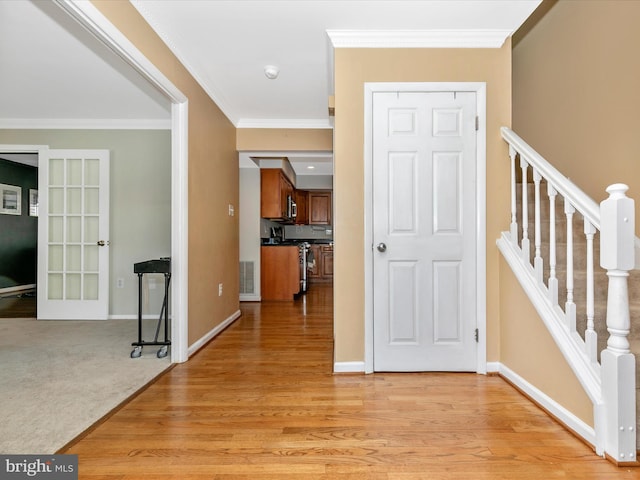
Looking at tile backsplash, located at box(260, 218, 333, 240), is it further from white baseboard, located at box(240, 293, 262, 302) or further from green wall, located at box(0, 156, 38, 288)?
green wall, located at box(0, 156, 38, 288)

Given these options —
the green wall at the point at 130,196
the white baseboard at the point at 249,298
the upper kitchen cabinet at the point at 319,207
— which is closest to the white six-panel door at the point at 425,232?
the green wall at the point at 130,196

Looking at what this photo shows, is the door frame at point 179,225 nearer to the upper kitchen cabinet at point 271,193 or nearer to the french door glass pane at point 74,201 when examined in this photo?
the french door glass pane at point 74,201

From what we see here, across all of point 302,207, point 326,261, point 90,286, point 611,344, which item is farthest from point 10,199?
point 611,344

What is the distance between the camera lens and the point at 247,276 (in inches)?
212

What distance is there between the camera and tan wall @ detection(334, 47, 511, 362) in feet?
7.89

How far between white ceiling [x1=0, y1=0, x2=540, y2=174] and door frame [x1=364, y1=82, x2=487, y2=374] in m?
0.35

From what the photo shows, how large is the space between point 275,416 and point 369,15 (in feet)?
8.44

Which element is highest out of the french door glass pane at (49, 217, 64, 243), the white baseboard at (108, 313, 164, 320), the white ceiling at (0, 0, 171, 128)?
the white ceiling at (0, 0, 171, 128)

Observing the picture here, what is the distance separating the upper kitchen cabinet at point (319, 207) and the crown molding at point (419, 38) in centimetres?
542

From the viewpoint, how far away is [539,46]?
3.21 metres

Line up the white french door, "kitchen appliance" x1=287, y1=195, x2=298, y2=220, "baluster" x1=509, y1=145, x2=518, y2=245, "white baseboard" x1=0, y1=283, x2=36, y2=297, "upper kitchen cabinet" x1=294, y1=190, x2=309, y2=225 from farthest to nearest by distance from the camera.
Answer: "upper kitchen cabinet" x1=294, y1=190, x2=309, y2=225 → "kitchen appliance" x1=287, y1=195, x2=298, y2=220 → "white baseboard" x1=0, y1=283, x2=36, y2=297 → the white french door → "baluster" x1=509, y1=145, x2=518, y2=245

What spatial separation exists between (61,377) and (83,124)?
3.21m

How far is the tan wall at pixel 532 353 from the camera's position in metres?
1.66

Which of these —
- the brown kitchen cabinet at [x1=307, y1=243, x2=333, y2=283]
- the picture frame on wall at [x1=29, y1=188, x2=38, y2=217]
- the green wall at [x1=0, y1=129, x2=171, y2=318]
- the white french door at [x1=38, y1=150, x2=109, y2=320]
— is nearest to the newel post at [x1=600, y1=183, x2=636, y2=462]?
the green wall at [x1=0, y1=129, x2=171, y2=318]
